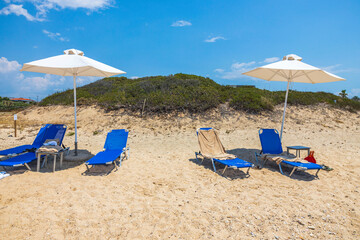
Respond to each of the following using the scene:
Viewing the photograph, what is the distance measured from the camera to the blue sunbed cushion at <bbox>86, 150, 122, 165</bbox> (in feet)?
15.7

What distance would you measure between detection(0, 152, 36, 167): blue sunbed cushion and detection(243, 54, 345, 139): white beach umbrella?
6.39 meters

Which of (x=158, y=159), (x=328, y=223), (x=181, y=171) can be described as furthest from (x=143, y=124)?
(x=328, y=223)

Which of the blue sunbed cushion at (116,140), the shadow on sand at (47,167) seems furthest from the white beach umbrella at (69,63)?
the shadow on sand at (47,167)

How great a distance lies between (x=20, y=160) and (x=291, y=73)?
799cm

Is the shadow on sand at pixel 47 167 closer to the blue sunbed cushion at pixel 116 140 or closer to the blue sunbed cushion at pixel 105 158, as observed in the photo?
the blue sunbed cushion at pixel 116 140

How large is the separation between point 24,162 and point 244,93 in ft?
42.1

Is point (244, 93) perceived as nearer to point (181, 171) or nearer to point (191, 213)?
point (181, 171)

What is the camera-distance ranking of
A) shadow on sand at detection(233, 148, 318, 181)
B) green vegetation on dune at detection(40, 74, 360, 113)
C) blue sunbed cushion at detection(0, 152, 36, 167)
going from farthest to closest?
green vegetation on dune at detection(40, 74, 360, 113)
shadow on sand at detection(233, 148, 318, 181)
blue sunbed cushion at detection(0, 152, 36, 167)

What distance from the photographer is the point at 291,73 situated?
6809mm

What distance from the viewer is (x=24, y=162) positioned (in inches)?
186

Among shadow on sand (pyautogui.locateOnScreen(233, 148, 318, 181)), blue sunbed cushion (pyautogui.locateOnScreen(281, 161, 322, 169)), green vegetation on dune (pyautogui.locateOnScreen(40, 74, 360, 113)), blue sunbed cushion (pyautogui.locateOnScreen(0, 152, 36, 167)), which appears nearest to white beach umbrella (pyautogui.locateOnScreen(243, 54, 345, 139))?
shadow on sand (pyautogui.locateOnScreen(233, 148, 318, 181))

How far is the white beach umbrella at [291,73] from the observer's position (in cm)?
582

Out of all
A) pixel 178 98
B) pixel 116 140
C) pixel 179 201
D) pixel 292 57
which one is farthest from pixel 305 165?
pixel 178 98

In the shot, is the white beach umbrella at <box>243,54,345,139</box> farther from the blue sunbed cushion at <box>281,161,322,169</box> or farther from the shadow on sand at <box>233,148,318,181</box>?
the blue sunbed cushion at <box>281,161,322,169</box>
